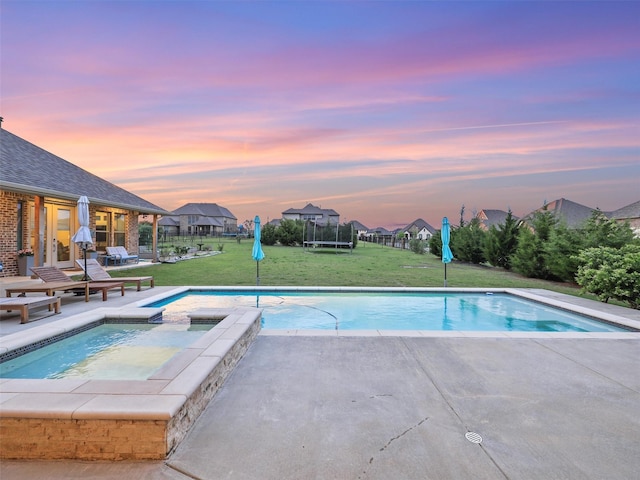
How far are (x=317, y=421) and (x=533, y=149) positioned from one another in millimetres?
16677

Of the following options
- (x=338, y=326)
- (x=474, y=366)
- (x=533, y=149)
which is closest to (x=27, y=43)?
(x=338, y=326)

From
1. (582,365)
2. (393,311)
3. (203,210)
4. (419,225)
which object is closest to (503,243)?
(393,311)

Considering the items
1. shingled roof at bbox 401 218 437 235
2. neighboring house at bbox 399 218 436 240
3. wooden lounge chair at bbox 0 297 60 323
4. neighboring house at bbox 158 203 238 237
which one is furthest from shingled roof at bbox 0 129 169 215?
shingled roof at bbox 401 218 437 235

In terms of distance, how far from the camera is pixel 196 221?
2699 inches

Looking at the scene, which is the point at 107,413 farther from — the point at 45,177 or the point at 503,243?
the point at 503,243

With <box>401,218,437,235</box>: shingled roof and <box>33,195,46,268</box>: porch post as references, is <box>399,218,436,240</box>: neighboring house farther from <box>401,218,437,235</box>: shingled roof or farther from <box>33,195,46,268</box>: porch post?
<box>33,195,46,268</box>: porch post

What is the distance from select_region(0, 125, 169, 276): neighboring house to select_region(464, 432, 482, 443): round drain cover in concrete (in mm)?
11615

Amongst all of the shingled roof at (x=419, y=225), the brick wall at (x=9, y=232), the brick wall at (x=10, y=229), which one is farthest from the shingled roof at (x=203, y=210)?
the brick wall at (x=9, y=232)

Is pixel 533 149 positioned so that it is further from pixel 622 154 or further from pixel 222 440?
pixel 222 440

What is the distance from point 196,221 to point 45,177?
5913 cm

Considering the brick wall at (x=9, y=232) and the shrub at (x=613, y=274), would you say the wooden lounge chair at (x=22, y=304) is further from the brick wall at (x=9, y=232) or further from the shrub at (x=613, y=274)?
the shrub at (x=613, y=274)

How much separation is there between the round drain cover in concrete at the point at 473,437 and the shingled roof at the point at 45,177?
1162cm

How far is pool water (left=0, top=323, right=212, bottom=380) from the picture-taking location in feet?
14.1

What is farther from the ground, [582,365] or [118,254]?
[118,254]
